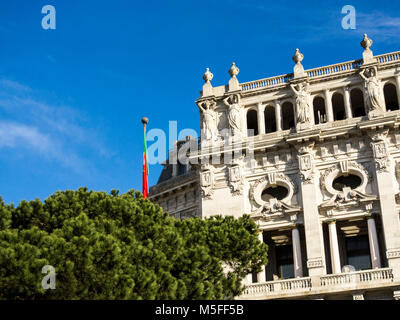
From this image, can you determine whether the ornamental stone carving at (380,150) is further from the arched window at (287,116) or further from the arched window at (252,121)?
the arched window at (252,121)

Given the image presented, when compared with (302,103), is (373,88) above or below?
above

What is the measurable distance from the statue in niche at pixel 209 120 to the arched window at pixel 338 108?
32.1 feet

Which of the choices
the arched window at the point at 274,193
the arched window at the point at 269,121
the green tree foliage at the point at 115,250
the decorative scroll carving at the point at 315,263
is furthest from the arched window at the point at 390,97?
the green tree foliage at the point at 115,250

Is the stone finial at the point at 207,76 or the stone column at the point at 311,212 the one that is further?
the stone finial at the point at 207,76

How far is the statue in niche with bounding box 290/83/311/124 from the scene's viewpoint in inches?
2018

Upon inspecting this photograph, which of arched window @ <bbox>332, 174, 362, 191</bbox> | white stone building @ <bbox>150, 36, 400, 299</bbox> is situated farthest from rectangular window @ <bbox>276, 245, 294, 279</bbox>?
arched window @ <bbox>332, 174, 362, 191</bbox>

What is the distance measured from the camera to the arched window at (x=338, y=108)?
5375cm

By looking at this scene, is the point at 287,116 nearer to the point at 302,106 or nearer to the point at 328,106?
the point at 302,106

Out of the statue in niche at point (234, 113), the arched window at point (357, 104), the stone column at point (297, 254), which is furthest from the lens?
the arched window at point (357, 104)

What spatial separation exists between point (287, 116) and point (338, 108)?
4.20 metres

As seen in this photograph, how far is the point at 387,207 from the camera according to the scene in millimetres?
46219

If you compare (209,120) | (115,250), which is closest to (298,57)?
(209,120)

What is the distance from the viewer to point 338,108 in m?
54.7

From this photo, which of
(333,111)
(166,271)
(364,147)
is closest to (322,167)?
(364,147)
